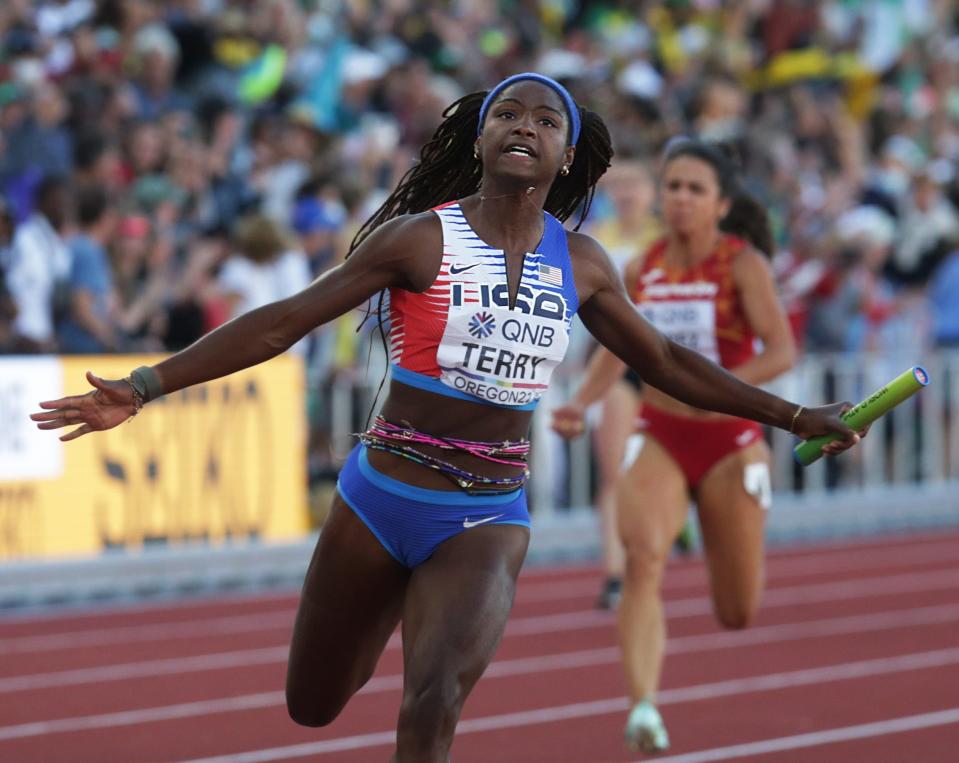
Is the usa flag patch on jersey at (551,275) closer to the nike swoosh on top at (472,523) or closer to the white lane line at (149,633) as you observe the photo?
the nike swoosh on top at (472,523)

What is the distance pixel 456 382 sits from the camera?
4832 millimetres

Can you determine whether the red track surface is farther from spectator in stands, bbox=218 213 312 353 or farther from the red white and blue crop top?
the red white and blue crop top

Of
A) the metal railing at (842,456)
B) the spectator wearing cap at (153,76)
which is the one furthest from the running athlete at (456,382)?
the spectator wearing cap at (153,76)

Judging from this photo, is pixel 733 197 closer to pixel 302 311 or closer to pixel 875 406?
pixel 875 406

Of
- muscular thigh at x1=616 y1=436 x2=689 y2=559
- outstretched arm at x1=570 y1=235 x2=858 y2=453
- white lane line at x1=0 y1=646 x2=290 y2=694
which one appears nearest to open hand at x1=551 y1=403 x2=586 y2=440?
muscular thigh at x1=616 y1=436 x2=689 y2=559

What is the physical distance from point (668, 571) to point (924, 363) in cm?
343

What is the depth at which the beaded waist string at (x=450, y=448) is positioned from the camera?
192 inches

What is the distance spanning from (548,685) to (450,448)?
3.74 m

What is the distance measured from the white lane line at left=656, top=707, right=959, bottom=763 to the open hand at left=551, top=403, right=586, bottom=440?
1305 mm

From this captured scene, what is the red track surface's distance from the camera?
23.4ft

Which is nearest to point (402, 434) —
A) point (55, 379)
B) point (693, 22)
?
point (55, 379)

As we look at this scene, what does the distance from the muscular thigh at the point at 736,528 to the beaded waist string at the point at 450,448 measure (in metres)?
2.29

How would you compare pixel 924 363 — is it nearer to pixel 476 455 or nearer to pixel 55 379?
pixel 55 379

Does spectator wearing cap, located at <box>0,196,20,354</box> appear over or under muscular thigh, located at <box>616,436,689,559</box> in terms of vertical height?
over
